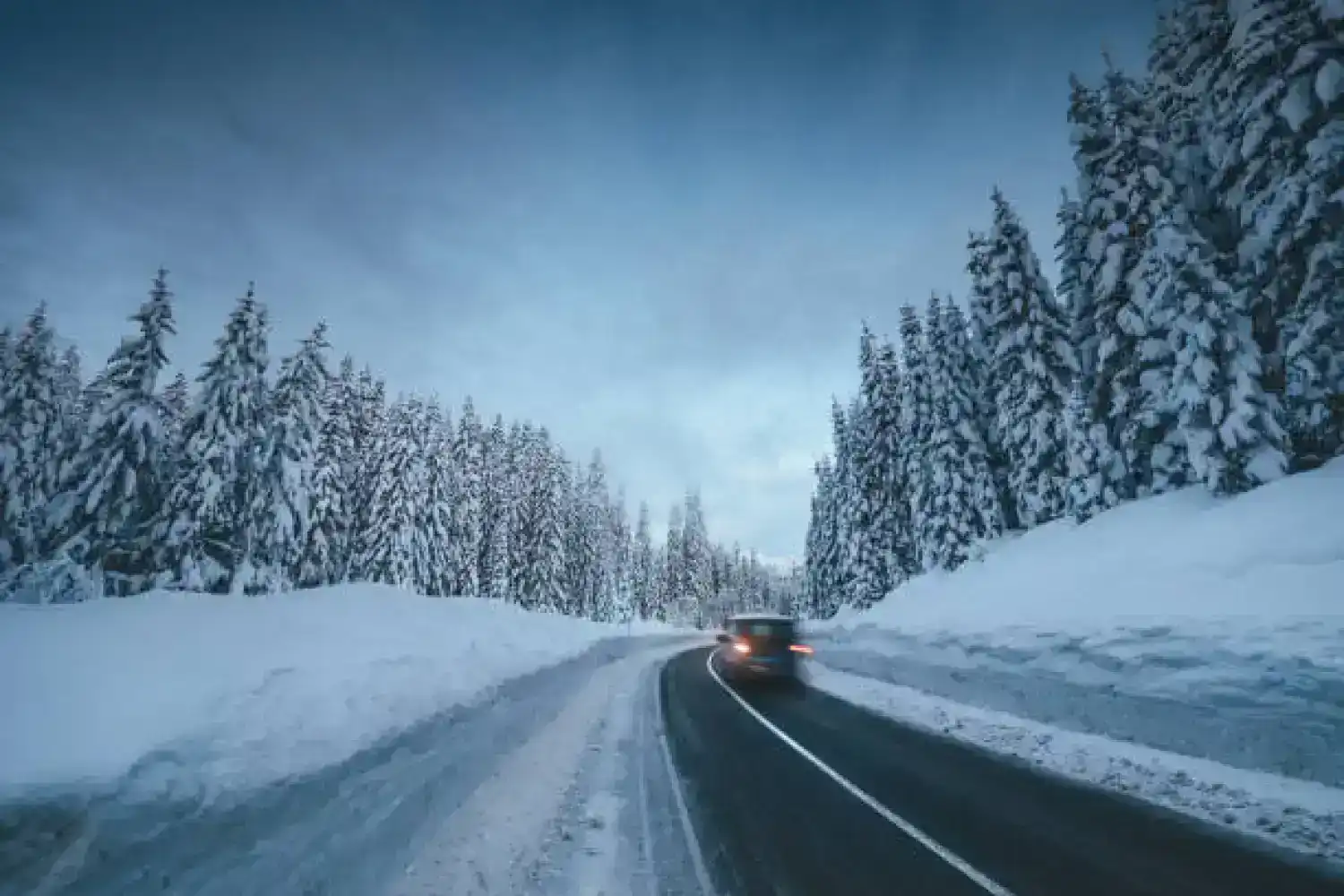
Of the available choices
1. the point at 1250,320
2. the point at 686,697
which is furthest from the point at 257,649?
the point at 1250,320

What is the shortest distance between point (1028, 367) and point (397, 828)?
104 feet

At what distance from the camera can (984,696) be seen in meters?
14.1

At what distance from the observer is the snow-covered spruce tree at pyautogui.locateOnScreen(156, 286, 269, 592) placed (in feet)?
92.6

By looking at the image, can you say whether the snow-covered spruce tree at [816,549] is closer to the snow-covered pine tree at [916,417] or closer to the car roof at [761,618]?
the snow-covered pine tree at [916,417]

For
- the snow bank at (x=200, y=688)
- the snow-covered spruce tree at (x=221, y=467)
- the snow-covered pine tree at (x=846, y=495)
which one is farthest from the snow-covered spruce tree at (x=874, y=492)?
the snow bank at (x=200, y=688)

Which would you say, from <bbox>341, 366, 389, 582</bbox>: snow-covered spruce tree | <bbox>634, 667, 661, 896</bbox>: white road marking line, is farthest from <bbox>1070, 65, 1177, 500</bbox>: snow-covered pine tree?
<bbox>341, 366, 389, 582</bbox>: snow-covered spruce tree

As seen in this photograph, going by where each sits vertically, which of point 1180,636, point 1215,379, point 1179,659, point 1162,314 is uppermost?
point 1162,314

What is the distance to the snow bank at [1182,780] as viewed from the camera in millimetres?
6098

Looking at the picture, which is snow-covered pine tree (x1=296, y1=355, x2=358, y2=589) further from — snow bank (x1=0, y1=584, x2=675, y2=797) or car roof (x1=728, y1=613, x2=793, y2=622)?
snow bank (x1=0, y1=584, x2=675, y2=797)

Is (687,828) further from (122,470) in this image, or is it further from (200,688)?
(122,470)

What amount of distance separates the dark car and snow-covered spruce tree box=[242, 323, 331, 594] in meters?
23.9

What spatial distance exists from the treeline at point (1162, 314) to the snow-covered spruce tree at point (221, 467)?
1362 inches

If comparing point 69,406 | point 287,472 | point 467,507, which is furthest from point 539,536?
point 69,406

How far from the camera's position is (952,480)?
3441cm
